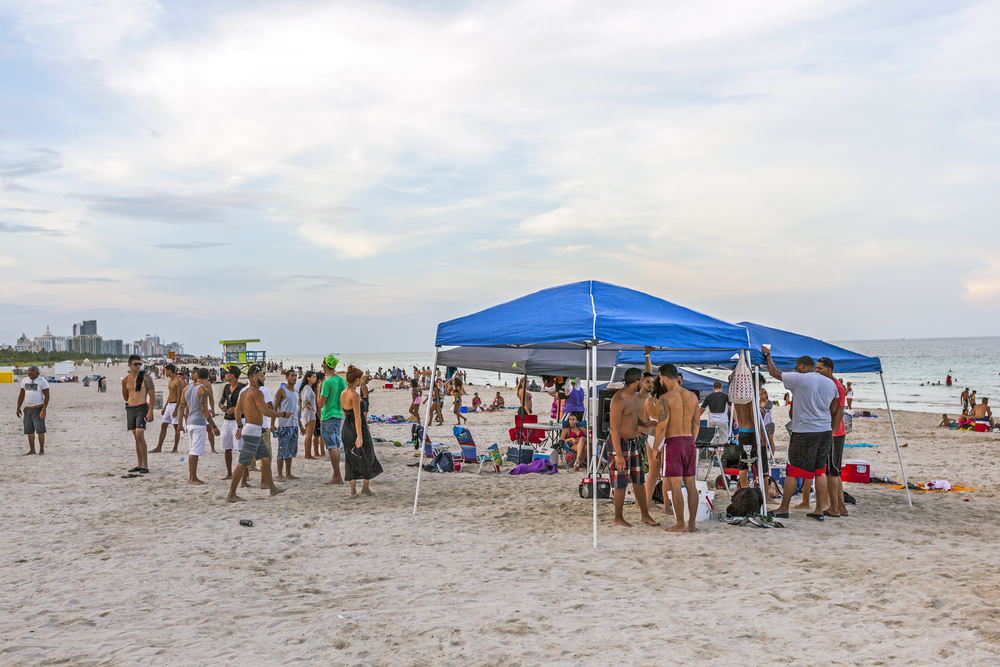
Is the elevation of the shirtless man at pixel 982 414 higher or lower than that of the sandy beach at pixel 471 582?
higher

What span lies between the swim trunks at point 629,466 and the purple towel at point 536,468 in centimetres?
356

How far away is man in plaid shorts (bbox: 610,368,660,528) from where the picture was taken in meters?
6.29

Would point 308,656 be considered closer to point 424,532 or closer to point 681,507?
point 424,532

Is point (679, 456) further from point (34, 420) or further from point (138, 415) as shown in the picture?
point (34, 420)

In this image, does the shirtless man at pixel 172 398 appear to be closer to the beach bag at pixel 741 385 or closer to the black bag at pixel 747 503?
the beach bag at pixel 741 385

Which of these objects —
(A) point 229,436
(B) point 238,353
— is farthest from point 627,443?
(B) point 238,353

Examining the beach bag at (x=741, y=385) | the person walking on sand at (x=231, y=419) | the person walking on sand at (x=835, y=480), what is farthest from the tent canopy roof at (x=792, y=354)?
the person walking on sand at (x=231, y=419)

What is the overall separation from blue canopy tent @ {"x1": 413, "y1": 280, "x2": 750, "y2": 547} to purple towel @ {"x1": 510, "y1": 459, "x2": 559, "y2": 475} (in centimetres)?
282

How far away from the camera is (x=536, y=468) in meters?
10.0

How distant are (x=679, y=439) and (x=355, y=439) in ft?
12.1

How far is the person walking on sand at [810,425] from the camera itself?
6.78 metres

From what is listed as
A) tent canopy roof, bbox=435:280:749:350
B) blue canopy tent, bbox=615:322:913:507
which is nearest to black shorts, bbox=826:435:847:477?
blue canopy tent, bbox=615:322:913:507

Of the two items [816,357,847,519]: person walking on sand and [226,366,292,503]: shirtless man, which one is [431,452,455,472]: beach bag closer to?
[226,366,292,503]: shirtless man

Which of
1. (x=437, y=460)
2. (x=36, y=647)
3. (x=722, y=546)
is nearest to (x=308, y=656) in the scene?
(x=36, y=647)
